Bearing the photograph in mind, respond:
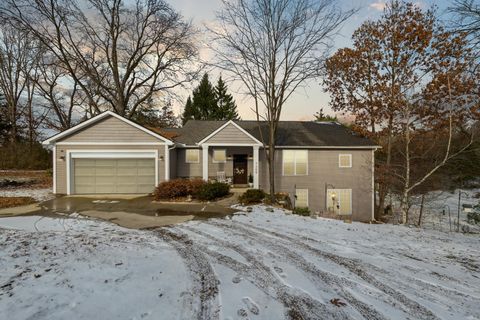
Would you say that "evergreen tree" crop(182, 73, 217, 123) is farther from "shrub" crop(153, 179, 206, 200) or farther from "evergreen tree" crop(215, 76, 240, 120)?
"shrub" crop(153, 179, 206, 200)

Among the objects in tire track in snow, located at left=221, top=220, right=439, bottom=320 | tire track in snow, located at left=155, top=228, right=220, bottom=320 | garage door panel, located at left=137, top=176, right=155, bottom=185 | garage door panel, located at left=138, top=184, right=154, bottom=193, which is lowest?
tire track in snow, located at left=221, top=220, right=439, bottom=320

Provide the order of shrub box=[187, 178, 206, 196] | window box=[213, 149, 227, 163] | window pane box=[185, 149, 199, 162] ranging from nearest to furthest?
shrub box=[187, 178, 206, 196] → window pane box=[185, 149, 199, 162] → window box=[213, 149, 227, 163]

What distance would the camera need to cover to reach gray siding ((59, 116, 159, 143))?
13047 millimetres

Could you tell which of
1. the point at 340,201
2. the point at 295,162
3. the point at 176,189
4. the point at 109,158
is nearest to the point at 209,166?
the point at 176,189

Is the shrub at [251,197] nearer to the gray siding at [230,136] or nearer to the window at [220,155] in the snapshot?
the gray siding at [230,136]

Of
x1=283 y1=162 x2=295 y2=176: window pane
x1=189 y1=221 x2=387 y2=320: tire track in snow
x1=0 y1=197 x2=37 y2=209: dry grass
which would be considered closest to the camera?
x1=189 y1=221 x2=387 y2=320: tire track in snow

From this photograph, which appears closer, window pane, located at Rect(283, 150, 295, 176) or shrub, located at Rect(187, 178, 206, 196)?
shrub, located at Rect(187, 178, 206, 196)

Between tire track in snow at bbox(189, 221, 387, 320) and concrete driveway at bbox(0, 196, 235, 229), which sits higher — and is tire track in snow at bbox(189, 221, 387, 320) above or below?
below

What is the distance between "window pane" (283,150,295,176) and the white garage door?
7.68m

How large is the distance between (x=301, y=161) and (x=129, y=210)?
1004 centimetres

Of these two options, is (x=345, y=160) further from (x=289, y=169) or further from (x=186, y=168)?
(x=186, y=168)

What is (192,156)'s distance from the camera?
15.6 metres

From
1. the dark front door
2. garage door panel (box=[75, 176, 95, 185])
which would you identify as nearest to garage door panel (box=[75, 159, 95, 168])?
garage door panel (box=[75, 176, 95, 185])

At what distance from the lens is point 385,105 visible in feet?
51.2
